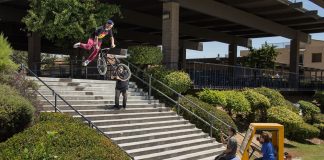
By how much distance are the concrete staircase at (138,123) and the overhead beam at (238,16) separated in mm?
7485

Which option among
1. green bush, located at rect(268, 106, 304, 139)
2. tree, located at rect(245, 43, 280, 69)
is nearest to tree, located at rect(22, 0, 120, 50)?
green bush, located at rect(268, 106, 304, 139)

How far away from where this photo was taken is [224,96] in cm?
1869

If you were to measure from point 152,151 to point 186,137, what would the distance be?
2.23 meters

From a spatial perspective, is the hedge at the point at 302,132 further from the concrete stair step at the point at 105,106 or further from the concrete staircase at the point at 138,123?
the concrete stair step at the point at 105,106

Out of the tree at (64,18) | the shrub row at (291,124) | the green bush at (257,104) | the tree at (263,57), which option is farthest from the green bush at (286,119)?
the tree at (263,57)

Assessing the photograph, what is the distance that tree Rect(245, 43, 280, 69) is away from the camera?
114 feet

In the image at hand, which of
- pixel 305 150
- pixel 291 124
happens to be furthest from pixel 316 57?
pixel 305 150

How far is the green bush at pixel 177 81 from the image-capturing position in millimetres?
17828

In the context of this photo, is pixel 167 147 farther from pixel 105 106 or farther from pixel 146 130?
pixel 105 106

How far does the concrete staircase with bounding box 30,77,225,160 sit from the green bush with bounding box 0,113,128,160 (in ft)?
7.25

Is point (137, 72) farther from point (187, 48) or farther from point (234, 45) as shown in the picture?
point (187, 48)

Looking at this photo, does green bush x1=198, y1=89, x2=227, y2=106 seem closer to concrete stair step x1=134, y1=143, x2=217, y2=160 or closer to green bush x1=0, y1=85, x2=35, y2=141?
concrete stair step x1=134, y1=143, x2=217, y2=160

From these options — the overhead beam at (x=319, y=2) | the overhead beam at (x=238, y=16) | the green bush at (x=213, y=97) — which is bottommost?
the green bush at (x=213, y=97)

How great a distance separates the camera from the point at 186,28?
104ft
